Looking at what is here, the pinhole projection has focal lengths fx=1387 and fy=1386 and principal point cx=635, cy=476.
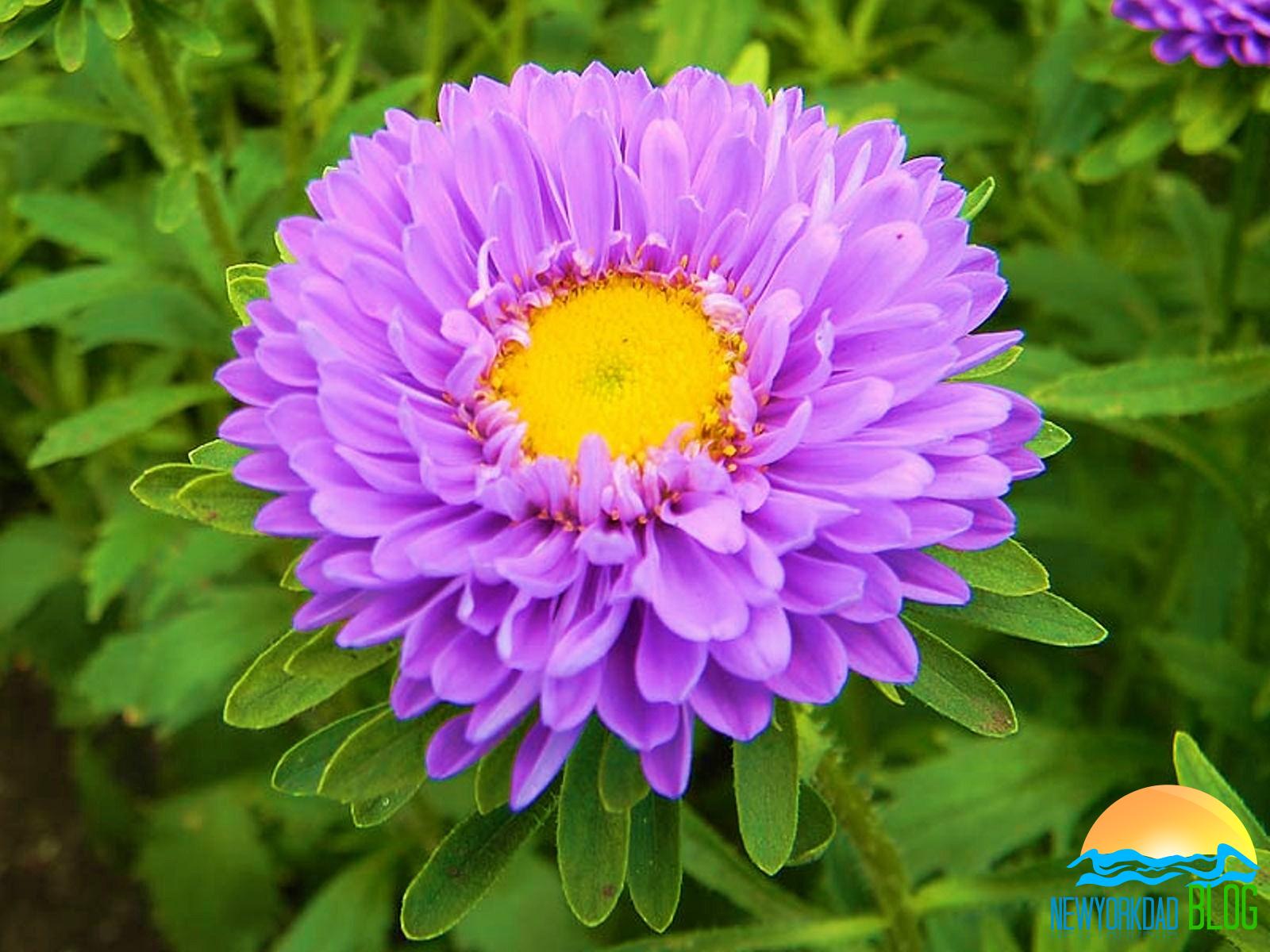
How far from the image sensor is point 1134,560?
305 cm

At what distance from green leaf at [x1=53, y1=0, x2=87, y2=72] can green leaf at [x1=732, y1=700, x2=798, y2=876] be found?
1.12 m

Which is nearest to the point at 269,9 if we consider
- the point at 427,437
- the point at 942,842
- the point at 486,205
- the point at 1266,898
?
the point at 486,205

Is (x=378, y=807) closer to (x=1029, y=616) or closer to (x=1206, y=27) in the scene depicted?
(x=1029, y=616)

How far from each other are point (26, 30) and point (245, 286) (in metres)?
0.58

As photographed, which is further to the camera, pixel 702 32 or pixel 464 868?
pixel 702 32

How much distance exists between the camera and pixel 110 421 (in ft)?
7.34

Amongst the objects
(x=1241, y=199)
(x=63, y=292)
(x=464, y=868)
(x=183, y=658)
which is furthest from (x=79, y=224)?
(x=1241, y=199)

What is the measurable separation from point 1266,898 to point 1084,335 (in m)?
2.04

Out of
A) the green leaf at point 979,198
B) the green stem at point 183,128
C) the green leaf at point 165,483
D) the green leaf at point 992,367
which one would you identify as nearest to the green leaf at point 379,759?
the green leaf at point 165,483

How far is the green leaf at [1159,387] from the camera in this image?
196cm

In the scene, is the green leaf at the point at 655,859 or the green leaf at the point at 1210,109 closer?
the green leaf at the point at 655,859

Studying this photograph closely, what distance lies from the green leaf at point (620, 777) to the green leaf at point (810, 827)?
0.60 ft

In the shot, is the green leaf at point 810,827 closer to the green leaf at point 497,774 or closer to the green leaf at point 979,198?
the green leaf at point 497,774

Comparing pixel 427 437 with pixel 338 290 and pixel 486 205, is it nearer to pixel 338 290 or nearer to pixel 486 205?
pixel 338 290
